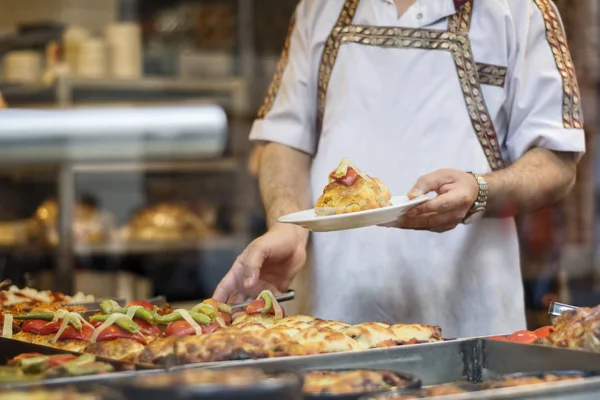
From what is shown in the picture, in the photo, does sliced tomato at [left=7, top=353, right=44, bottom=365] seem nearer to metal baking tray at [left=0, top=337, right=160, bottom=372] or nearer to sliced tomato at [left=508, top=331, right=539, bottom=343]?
metal baking tray at [left=0, top=337, right=160, bottom=372]

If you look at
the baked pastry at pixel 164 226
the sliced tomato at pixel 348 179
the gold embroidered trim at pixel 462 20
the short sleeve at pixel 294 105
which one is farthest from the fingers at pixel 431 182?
the baked pastry at pixel 164 226

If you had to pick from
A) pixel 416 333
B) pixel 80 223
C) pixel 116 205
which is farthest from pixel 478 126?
pixel 116 205

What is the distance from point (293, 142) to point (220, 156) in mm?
3592

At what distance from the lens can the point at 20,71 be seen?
18.7 feet

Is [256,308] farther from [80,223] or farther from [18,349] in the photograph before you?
[80,223]

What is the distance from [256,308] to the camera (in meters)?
1.94

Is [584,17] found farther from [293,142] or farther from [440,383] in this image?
[440,383]

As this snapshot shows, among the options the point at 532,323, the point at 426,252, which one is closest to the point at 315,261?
the point at 426,252

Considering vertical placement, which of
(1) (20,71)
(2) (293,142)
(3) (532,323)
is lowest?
(3) (532,323)

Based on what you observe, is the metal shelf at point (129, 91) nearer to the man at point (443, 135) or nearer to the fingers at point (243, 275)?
the man at point (443, 135)

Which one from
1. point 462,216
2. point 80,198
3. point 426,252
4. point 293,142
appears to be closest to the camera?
point 462,216

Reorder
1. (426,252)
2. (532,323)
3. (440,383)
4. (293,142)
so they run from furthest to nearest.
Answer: (532,323) → (293,142) → (426,252) → (440,383)

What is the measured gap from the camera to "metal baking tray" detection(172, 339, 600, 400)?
1430 millimetres

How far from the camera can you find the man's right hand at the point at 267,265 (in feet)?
7.16
